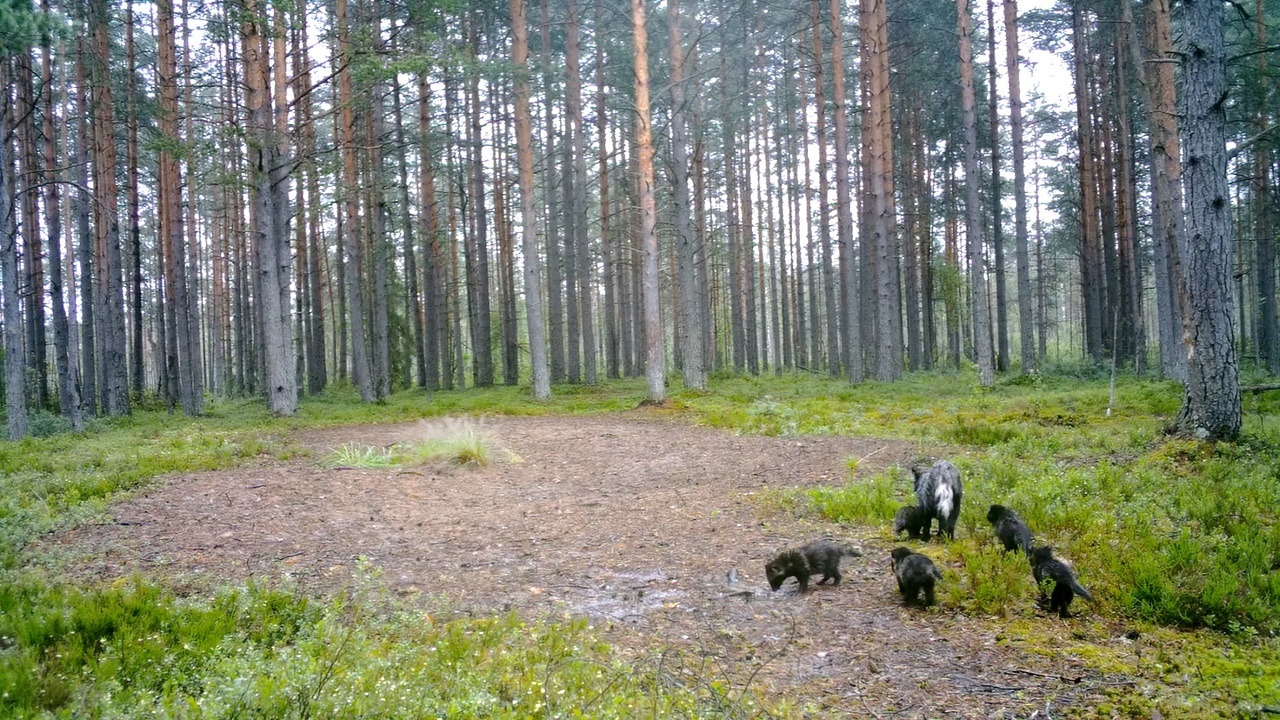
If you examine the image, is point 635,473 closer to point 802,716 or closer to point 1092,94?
point 802,716

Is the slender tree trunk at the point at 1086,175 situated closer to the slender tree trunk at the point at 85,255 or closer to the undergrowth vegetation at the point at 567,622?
the undergrowth vegetation at the point at 567,622

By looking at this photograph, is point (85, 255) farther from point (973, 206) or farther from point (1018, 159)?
point (1018, 159)

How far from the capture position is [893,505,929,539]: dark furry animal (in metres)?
6.25

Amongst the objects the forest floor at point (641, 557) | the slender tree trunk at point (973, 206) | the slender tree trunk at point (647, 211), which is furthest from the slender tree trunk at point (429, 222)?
the slender tree trunk at point (973, 206)

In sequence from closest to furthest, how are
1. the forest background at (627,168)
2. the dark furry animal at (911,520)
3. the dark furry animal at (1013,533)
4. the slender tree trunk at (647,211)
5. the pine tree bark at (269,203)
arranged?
1. the dark furry animal at (1013,533)
2. the dark furry animal at (911,520)
3. the forest background at (627,168)
4. the pine tree bark at (269,203)
5. the slender tree trunk at (647,211)

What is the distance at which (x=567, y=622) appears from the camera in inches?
184

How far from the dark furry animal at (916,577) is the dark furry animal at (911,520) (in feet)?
4.74

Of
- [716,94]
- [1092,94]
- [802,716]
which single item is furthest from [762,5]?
[802,716]

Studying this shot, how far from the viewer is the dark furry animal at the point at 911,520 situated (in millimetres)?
6254

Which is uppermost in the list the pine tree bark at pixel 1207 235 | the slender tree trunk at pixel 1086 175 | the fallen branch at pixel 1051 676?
the slender tree trunk at pixel 1086 175

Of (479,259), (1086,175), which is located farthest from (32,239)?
(1086,175)

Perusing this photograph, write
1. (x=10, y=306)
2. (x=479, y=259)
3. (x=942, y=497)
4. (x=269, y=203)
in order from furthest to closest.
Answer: (x=479, y=259)
(x=269, y=203)
(x=10, y=306)
(x=942, y=497)

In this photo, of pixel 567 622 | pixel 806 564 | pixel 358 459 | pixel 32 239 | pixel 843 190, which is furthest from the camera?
pixel 32 239

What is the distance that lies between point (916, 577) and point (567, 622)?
2246 mm
